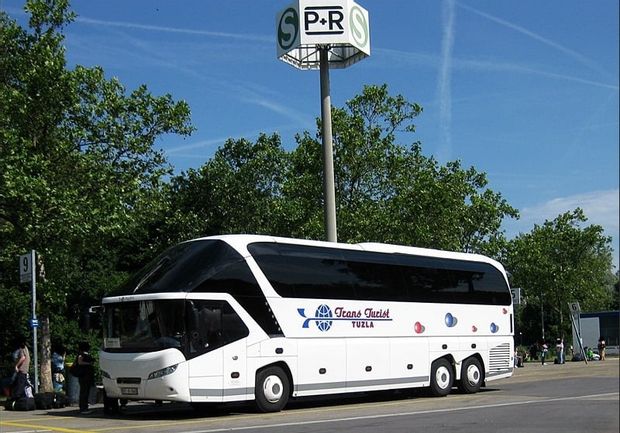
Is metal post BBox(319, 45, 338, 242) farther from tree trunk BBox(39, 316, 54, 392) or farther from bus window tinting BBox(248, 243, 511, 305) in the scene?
tree trunk BBox(39, 316, 54, 392)

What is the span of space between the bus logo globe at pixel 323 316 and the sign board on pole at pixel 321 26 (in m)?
14.8

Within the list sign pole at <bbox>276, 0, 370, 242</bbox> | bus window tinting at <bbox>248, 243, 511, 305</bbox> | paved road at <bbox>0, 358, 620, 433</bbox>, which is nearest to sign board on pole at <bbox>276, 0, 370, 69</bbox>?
sign pole at <bbox>276, 0, 370, 242</bbox>

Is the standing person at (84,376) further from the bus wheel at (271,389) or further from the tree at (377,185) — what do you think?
the tree at (377,185)

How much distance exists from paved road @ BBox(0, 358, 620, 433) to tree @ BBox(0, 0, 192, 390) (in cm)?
602

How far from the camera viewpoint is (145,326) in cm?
1720

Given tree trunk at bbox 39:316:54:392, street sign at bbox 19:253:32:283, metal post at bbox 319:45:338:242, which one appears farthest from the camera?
metal post at bbox 319:45:338:242

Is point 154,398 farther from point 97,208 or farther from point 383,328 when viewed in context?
point 97,208

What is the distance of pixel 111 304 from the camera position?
18.0m

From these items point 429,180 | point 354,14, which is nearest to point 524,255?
point 429,180

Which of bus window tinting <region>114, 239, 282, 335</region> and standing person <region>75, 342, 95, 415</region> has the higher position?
bus window tinting <region>114, 239, 282, 335</region>

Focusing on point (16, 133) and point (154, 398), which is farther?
point (16, 133)

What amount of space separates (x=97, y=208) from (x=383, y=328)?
31.4ft

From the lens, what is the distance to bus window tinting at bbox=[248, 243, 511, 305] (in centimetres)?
1855

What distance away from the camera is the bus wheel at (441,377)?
2198 centimetres
